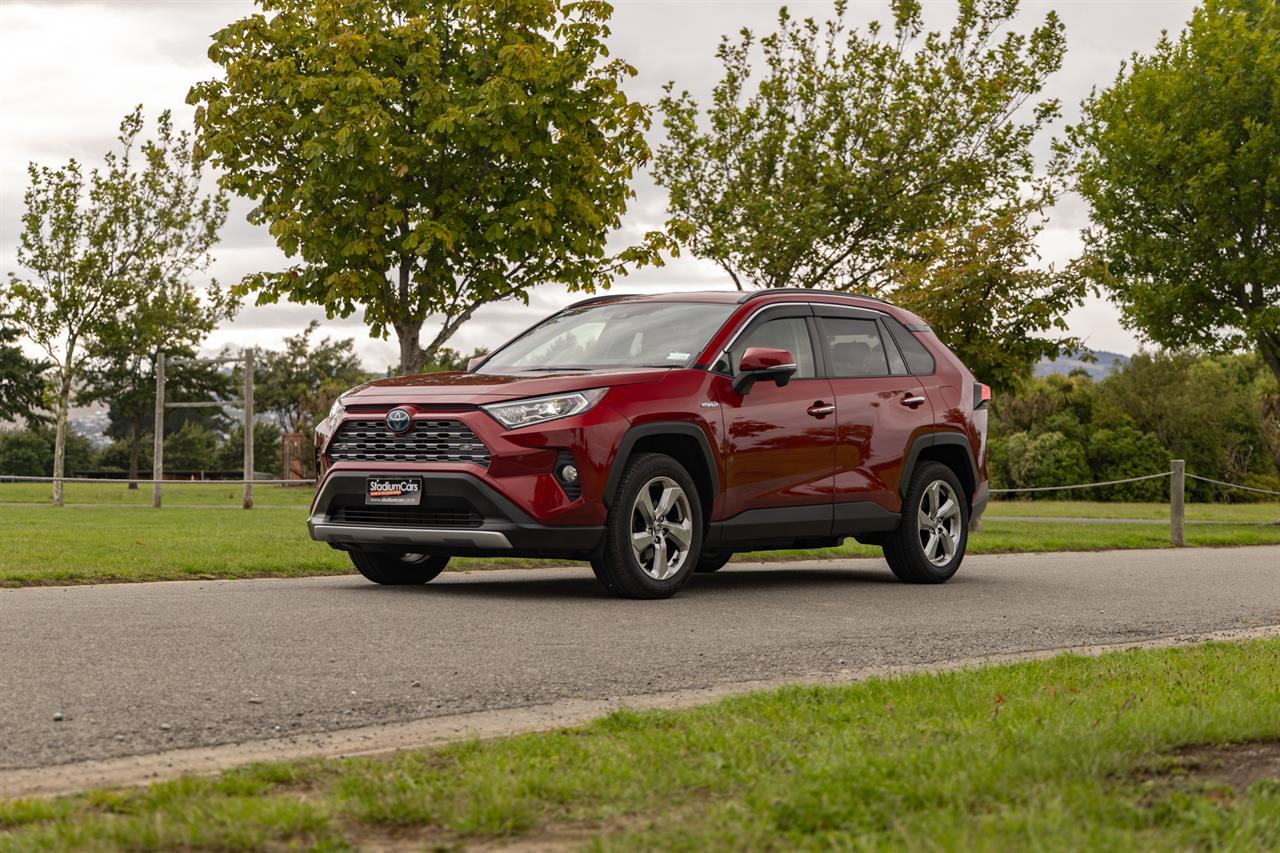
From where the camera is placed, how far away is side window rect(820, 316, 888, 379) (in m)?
11.2

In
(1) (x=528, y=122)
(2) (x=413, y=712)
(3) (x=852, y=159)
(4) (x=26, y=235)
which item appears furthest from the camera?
(4) (x=26, y=235)

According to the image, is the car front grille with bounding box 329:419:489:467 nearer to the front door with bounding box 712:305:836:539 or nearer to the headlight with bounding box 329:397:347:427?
the headlight with bounding box 329:397:347:427

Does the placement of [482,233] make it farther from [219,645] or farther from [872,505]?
[219,645]

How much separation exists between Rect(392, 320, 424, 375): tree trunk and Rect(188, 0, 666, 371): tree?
2cm

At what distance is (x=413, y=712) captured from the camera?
551cm

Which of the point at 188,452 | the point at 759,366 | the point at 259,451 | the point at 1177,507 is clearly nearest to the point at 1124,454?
the point at 1177,507

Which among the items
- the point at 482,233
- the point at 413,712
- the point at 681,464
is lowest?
the point at 413,712

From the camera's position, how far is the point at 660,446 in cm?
989

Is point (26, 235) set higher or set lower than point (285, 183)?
higher

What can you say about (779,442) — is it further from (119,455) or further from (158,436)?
(119,455)

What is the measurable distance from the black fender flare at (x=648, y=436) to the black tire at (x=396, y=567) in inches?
73.2

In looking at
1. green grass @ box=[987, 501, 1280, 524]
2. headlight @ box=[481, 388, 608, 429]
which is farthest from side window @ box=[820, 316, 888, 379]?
green grass @ box=[987, 501, 1280, 524]

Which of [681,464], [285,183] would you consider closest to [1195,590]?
[681,464]

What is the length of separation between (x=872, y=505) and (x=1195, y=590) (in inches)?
97.6
